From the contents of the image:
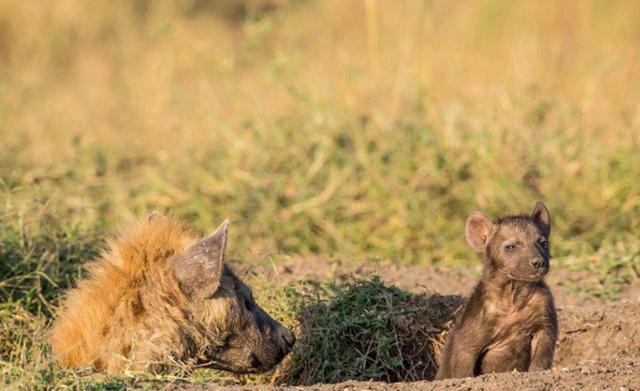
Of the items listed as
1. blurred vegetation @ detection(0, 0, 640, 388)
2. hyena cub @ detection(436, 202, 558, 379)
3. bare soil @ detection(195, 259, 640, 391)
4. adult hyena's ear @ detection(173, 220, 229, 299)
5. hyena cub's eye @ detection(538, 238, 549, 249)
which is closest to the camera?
bare soil @ detection(195, 259, 640, 391)

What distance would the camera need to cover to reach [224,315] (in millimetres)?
5293

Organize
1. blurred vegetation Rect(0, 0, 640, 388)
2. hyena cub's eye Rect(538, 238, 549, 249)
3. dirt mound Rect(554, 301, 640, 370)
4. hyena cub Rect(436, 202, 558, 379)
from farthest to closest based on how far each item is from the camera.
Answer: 1. blurred vegetation Rect(0, 0, 640, 388)
2. dirt mound Rect(554, 301, 640, 370)
3. hyena cub's eye Rect(538, 238, 549, 249)
4. hyena cub Rect(436, 202, 558, 379)

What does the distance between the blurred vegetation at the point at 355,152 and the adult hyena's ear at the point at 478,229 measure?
155 centimetres

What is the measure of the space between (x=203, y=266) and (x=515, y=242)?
1.62 metres

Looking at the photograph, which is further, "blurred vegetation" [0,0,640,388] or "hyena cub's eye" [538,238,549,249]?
"blurred vegetation" [0,0,640,388]

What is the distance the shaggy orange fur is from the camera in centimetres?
502

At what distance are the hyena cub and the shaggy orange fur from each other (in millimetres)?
1248

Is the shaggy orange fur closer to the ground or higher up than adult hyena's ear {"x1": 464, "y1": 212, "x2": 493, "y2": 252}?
closer to the ground

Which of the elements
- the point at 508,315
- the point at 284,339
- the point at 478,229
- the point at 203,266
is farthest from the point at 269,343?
the point at 478,229

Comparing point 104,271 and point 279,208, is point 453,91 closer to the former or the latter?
point 279,208

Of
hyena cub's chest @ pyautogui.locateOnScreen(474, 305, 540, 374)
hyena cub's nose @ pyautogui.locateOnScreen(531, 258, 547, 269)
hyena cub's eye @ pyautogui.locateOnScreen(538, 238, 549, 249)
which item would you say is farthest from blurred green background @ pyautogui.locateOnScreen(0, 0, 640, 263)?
hyena cub's nose @ pyautogui.locateOnScreen(531, 258, 547, 269)

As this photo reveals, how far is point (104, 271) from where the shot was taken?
5273 millimetres

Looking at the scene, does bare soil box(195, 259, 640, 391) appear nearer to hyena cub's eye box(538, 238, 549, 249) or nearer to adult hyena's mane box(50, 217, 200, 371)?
adult hyena's mane box(50, 217, 200, 371)

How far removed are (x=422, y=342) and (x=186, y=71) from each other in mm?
6830
